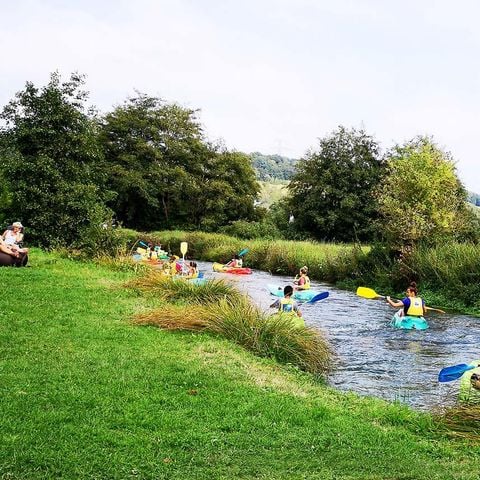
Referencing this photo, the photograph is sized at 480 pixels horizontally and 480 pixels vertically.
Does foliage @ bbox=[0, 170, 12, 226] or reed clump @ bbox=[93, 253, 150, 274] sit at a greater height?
foliage @ bbox=[0, 170, 12, 226]

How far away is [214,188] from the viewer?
50.0 metres

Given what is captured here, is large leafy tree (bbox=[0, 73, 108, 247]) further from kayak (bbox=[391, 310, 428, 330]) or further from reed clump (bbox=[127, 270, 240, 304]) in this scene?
kayak (bbox=[391, 310, 428, 330])

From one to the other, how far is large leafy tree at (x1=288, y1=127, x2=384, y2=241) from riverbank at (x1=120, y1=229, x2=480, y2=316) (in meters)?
11.4

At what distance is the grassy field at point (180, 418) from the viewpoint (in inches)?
183

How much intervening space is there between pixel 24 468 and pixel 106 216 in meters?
18.5

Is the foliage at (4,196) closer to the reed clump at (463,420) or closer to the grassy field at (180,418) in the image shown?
the grassy field at (180,418)

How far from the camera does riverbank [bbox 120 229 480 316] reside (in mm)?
19547

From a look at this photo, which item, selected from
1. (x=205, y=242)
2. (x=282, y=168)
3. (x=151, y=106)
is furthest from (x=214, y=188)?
(x=282, y=168)

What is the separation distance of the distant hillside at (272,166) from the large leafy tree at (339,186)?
107 metres

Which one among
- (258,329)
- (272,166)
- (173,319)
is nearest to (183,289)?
(173,319)

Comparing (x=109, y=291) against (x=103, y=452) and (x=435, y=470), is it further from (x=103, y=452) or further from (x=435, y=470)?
(x=435, y=470)

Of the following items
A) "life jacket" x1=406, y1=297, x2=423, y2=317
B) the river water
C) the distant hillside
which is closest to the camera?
the river water

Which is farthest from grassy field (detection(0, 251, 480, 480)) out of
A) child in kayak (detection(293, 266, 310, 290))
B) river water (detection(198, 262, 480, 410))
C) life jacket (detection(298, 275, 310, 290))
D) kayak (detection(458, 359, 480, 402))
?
life jacket (detection(298, 275, 310, 290))

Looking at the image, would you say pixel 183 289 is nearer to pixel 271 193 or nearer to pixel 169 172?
pixel 169 172
